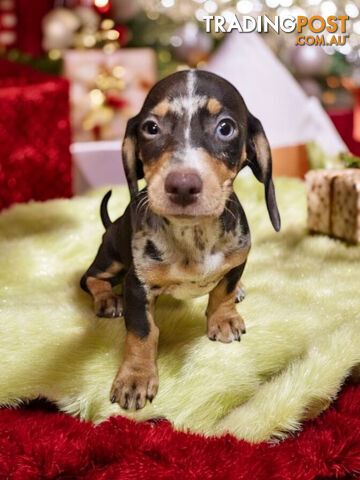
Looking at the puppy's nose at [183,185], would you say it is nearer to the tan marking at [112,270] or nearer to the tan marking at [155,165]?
the tan marking at [155,165]

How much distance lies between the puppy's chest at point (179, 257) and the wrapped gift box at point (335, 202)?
3.23ft

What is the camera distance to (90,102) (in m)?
3.71

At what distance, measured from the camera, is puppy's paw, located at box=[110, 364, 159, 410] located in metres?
1.51

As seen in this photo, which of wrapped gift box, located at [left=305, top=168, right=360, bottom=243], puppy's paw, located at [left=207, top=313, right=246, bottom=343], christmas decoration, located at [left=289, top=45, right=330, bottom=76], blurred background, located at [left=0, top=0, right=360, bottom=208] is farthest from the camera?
christmas decoration, located at [left=289, top=45, right=330, bottom=76]

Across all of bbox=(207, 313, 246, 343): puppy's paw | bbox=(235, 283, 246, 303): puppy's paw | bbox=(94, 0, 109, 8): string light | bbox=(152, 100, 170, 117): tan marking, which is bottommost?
bbox=(235, 283, 246, 303): puppy's paw

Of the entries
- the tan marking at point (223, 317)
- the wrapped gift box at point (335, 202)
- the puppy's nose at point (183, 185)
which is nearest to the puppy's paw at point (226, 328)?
the tan marking at point (223, 317)

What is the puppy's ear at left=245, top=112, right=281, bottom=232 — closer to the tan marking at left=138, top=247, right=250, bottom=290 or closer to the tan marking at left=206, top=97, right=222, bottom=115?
the tan marking at left=206, top=97, right=222, bottom=115

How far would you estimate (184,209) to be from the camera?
1.34 m

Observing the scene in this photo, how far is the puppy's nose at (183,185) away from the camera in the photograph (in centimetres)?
130

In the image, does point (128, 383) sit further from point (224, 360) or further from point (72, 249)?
point (72, 249)

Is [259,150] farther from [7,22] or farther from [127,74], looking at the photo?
[7,22]

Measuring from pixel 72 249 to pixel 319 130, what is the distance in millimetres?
1760

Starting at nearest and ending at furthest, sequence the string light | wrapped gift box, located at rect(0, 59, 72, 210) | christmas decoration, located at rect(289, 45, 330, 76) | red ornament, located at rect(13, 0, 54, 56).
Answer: wrapped gift box, located at rect(0, 59, 72, 210) < the string light < christmas decoration, located at rect(289, 45, 330, 76) < red ornament, located at rect(13, 0, 54, 56)

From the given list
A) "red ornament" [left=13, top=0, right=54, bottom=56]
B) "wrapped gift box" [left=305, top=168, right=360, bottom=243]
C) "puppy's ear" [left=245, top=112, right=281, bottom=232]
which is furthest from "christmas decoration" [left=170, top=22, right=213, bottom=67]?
"puppy's ear" [left=245, top=112, right=281, bottom=232]
